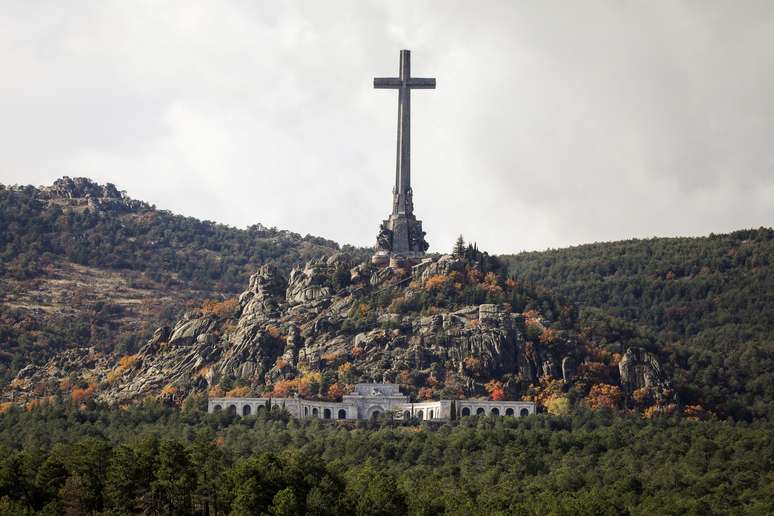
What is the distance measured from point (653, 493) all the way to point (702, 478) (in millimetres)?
5466

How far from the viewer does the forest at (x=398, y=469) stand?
508ft

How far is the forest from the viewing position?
154750 millimetres

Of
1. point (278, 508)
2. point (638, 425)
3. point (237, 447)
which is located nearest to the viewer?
point (278, 508)

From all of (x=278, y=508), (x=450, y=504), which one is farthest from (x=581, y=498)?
(x=278, y=508)

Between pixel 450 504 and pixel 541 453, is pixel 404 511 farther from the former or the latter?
pixel 541 453

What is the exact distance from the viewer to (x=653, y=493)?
563 feet

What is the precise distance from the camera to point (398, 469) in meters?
182

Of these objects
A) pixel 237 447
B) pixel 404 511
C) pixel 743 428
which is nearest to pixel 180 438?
pixel 237 447

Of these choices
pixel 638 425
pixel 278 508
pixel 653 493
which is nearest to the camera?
pixel 278 508

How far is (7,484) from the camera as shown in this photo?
154 metres

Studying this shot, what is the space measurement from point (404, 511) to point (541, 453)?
34.7 meters

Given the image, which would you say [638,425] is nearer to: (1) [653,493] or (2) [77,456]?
(1) [653,493]

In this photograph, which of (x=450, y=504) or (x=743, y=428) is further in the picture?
(x=743, y=428)

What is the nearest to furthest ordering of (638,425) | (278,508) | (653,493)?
1. (278,508)
2. (653,493)
3. (638,425)
